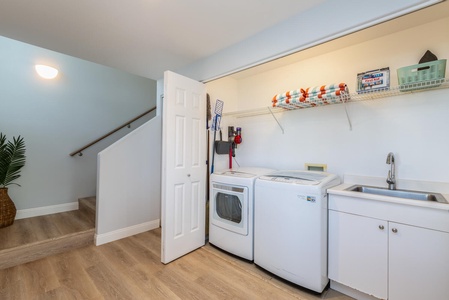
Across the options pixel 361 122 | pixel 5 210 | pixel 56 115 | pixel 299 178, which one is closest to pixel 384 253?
pixel 299 178

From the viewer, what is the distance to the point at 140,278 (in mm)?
1844

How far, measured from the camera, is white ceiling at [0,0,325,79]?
5.11 feet

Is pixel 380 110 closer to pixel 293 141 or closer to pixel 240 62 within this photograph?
pixel 293 141

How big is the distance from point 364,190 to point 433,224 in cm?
61

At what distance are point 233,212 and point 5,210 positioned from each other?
292 cm

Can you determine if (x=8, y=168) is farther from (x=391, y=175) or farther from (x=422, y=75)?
(x=422, y=75)

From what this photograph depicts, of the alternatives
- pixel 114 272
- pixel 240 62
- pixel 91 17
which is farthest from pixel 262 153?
pixel 91 17

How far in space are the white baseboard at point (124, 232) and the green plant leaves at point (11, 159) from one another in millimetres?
1485

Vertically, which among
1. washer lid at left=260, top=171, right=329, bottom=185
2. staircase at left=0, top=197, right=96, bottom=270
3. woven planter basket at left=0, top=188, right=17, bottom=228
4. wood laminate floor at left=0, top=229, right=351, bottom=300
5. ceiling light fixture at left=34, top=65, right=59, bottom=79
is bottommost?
wood laminate floor at left=0, top=229, right=351, bottom=300

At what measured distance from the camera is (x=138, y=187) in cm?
288

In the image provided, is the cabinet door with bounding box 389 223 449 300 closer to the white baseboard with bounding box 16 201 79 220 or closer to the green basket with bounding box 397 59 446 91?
the green basket with bounding box 397 59 446 91

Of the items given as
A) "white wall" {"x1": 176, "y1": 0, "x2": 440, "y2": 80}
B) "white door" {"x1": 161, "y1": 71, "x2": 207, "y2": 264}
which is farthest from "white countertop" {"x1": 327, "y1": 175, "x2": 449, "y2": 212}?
"white door" {"x1": 161, "y1": 71, "x2": 207, "y2": 264}

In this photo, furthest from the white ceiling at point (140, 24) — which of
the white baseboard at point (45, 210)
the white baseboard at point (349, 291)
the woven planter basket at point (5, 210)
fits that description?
the white baseboard at point (45, 210)

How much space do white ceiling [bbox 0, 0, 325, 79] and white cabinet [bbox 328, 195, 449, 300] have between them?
166 centimetres
